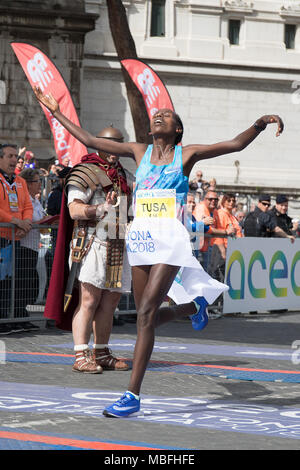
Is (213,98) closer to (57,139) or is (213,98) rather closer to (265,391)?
(57,139)

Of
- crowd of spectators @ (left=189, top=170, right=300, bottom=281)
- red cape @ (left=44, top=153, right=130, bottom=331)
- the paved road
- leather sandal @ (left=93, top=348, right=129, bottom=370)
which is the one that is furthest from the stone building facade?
leather sandal @ (left=93, top=348, right=129, bottom=370)

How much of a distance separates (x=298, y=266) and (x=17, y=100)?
18.8 meters

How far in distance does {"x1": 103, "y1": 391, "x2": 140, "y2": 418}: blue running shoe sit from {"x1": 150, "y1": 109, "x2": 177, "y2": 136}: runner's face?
184cm

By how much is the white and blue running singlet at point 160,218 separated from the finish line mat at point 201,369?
6.42ft

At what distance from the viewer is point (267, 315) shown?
51.9 ft

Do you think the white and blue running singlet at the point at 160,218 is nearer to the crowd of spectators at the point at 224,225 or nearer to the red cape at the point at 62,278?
the red cape at the point at 62,278

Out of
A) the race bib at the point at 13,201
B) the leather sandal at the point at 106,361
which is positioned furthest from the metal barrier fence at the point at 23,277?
the leather sandal at the point at 106,361

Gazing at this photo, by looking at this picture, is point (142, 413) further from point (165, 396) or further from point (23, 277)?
point (23, 277)

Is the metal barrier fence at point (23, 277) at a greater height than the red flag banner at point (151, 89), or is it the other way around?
the red flag banner at point (151, 89)

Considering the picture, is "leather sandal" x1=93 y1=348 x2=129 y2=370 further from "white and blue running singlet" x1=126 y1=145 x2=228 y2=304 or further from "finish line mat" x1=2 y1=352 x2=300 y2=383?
"white and blue running singlet" x1=126 y1=145 x2=228 y2=304

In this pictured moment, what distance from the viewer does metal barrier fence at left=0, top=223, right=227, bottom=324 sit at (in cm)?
1189

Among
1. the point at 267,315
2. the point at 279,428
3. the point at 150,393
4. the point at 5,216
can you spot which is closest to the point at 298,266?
the point at 267,315

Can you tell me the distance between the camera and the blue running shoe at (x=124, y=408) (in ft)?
21.4

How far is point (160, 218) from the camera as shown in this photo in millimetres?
7023
